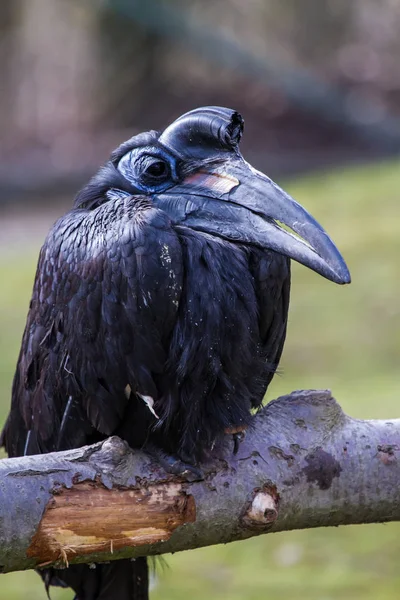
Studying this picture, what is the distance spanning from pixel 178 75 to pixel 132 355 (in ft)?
56.6

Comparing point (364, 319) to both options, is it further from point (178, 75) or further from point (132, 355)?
point (178, 75)

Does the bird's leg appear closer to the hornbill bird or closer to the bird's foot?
the hornbill bird

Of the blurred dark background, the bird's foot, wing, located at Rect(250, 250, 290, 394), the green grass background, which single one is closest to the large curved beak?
wing, located at Rect(250, 250, 290, 394)

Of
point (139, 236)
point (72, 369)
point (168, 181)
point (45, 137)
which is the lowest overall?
point (72, 369)

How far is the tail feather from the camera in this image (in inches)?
149

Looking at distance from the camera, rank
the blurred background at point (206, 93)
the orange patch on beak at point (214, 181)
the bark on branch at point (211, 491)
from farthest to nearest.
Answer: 1. the blurred background at point (206, 93)
2. the orange patch on beak at point (214, 181)
3. the bark on branch at point (211, 491)

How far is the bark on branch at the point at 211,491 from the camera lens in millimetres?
2828

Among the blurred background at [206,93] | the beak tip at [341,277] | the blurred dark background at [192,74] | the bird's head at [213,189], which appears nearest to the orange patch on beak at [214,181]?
the bird's head at [213,189]

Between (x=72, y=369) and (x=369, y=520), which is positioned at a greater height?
(x=72, y=369)

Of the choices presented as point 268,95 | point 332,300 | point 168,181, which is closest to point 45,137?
point 268,95

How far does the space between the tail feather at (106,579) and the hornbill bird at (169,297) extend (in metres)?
0.51

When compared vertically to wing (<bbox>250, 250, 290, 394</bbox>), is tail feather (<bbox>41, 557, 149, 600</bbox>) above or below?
below

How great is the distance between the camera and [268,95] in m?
19.2

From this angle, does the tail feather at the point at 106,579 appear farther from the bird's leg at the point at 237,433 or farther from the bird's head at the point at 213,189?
the bird's head at the point at 213,189
